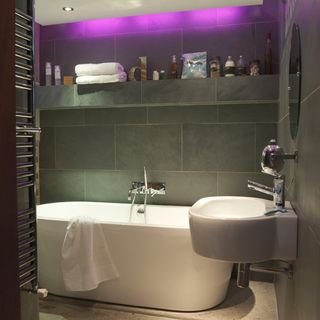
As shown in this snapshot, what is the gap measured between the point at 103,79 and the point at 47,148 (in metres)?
0.99

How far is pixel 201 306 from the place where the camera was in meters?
2.54

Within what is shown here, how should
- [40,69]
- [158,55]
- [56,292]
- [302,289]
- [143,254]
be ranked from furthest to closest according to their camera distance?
[40,69] → [158,55] → [56,292] → [143,254] → [302,289]

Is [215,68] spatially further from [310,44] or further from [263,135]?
[310,44]

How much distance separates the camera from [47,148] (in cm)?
366

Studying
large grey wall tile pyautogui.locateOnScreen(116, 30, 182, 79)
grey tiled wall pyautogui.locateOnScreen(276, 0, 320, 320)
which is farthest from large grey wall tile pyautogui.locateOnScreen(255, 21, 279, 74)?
grey tiled wall pyautogui.locateOnScreen(276, 0, 320, 320)

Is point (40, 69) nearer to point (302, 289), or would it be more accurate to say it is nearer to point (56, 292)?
point (56, 292)

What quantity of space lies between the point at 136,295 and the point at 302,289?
1.55 meters

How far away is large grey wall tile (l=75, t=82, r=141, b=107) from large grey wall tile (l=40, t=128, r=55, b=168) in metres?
0.53

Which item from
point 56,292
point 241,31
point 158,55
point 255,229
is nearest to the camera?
point 255,229

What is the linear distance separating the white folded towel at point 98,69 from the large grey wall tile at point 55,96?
0.19 m

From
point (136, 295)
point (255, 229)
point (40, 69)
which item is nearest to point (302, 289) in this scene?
point (255, 229)

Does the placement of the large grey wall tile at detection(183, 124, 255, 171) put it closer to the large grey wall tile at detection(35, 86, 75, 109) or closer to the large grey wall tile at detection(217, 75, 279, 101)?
the large grey wall tile at detection(217, 75, 279, 101)

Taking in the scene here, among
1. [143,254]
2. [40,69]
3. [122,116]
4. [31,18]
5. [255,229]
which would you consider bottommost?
[143,254]

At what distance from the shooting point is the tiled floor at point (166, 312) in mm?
2482
